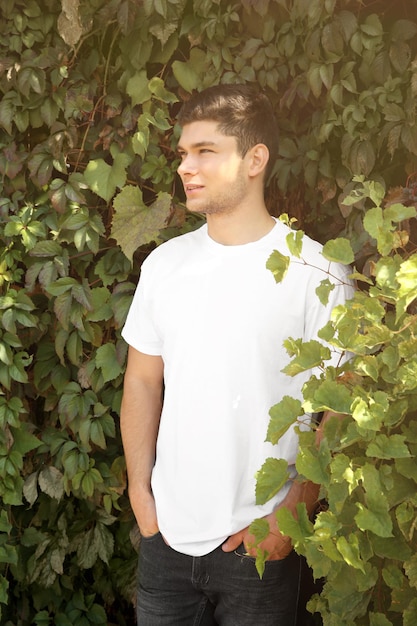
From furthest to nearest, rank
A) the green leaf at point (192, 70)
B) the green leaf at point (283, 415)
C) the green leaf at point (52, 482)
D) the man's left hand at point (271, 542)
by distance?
the green leaf at point (52, 482) → the green leaf at point (192, 70) → the man's left hand at point (271, 542) → the green leaf at point (283, 415)

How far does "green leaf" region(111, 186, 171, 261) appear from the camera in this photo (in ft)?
6.78

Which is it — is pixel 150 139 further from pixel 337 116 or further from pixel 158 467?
pixel 158 467

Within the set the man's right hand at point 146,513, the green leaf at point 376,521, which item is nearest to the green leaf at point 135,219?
the man's right hand at point 146,513

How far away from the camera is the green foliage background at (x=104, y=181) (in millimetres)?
1816

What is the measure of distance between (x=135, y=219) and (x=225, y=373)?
0.52 meters

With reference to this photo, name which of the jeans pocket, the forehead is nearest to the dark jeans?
the jeans pocket

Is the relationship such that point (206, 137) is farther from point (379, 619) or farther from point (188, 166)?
point (379, 619)

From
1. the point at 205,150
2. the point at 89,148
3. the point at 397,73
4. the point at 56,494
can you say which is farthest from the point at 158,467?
the point at 397,73

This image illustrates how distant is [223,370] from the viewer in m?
1.78

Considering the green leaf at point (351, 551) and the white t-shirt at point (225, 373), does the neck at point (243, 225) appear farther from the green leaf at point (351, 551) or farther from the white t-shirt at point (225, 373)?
the green leaf at point (351, 551)

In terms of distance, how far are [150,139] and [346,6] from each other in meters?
0.58

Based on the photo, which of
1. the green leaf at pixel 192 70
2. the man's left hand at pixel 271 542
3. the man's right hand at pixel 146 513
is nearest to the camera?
the man's left hand at pixel 271 542

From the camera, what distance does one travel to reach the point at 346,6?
180cm

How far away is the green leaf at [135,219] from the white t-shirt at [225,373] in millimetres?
208
